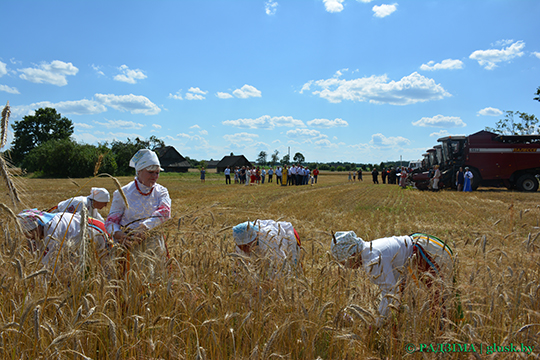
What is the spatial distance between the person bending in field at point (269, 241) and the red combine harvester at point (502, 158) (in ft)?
74.8

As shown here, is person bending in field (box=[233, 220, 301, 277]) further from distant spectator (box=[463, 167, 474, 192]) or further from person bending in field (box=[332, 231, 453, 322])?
distant spectator (box=[463, 167, 474, 192])

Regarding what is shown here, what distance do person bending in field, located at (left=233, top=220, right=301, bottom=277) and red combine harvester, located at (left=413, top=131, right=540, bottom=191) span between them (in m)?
22.8

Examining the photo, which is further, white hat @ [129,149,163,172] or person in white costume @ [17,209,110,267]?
white hat @ [129,149,163,172]

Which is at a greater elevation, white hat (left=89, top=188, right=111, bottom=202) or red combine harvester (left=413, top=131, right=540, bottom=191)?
red combine harvester (left=413, top=131, right=540, bottom=191)

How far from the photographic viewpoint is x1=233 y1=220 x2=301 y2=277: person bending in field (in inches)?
101

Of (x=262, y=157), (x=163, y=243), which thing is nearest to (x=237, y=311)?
(x=163, y=243)

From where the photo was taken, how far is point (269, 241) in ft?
9.09

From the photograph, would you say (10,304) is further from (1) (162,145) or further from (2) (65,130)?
(1) (162,145)

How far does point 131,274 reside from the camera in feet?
7.09

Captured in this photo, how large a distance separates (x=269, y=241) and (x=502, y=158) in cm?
2450

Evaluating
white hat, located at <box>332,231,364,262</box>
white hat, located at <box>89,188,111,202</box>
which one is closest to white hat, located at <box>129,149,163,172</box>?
white hat, located at <box>89,188,111,202</box>

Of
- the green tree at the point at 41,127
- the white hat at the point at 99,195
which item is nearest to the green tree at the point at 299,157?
the green tree at the point at 41,127

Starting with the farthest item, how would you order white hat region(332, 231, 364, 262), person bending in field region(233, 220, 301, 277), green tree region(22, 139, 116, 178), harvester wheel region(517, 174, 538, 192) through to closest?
green tree region(22, 139, 116, 178) < harvester wheel region(517, 174, 538, 192) < white hat region(332, 231, 364, 262) < person bending in field region(233, 220, 301, 277)

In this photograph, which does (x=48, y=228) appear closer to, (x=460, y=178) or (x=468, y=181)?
(x=468, y=181)
